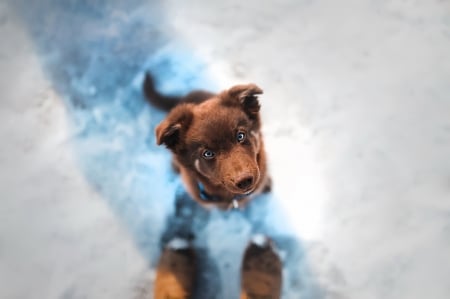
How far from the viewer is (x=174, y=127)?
6.61ft

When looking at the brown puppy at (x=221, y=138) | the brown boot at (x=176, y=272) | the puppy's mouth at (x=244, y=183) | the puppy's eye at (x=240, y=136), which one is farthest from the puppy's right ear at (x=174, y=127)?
the brown boot at (x=176, y=272)

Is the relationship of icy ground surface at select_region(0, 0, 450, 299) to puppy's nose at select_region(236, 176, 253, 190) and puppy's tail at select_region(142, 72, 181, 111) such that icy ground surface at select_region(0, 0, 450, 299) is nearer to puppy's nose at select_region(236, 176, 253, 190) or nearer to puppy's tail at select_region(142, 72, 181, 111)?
puppy's tail at select_region(142, 72, 181, 111)

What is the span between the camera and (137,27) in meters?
3.21

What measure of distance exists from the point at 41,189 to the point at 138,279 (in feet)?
3.17

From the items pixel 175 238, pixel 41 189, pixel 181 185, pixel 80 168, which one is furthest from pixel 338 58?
pixel 41 189

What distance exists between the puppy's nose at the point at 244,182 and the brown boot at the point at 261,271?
88 cm

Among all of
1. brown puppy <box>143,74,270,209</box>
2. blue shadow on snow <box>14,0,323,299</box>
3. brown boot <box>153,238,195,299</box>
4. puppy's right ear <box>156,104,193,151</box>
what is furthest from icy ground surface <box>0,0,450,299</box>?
puppy's right ear <box>156,104,193,151</box>

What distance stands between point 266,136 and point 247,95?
2.74 feet

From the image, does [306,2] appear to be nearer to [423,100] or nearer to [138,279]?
[423,100]

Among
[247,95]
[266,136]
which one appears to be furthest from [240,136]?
[266,136]

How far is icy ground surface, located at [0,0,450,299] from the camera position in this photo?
8.57ft

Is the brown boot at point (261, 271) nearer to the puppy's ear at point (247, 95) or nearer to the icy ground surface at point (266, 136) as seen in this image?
the icy ground surface at point (266, 136)

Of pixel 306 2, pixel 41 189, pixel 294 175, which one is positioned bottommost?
pixel 41 189

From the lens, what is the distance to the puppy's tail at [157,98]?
2.81 metres
